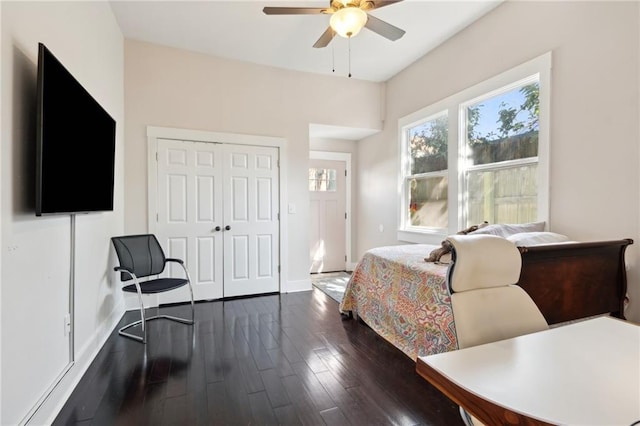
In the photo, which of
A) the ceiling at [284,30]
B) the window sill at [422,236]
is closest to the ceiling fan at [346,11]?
the ceiling at [284,30]

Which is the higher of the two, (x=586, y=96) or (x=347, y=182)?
(x=586, y=96)

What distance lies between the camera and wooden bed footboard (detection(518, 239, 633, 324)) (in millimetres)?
1806

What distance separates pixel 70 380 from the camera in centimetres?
196

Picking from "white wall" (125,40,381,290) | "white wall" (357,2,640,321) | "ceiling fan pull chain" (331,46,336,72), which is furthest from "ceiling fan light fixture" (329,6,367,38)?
"white wall" (125,40,381,290)

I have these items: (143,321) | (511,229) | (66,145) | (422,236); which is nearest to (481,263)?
(511,229)

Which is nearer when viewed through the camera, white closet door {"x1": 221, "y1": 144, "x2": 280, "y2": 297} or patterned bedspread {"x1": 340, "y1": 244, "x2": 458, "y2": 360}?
patterned bedspread {"x1": 340, "y1": 244, "x2": 458, "y2": 360}

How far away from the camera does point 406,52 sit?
384 centimetres

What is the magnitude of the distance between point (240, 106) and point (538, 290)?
12.2 feet

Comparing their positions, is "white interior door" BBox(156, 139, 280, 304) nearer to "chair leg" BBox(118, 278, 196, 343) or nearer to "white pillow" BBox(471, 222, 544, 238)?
"chair leg" BBox(118, 278, 196, 343)

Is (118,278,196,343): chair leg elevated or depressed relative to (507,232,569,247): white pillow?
depressed

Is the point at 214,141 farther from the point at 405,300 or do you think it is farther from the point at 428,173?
the point at 405,300

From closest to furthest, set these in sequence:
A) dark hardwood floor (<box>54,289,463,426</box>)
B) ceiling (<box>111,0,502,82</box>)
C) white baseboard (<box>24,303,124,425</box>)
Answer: white baseboard (<box>24,303,124,425</box>) < dark hardwood floor (<box>54,289,463,426</box>) < ceiling (<box>111,0,502,82</box>)

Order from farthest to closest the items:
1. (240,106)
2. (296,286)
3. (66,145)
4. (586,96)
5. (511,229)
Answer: (296,286) → (240,106) → (511,229) → (586,96) → (66,145)

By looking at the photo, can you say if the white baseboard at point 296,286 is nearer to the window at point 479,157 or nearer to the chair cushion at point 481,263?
the window at point 479,157
